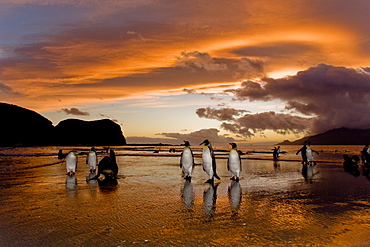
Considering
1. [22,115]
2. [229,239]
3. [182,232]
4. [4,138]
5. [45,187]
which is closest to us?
[229,239]

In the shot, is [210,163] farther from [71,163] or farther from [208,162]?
[71,163]

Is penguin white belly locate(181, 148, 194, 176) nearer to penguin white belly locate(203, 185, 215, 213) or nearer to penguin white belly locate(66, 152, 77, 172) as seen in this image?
penguin white belly locate(203, 185, 215, 213)

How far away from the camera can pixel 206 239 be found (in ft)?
16.5

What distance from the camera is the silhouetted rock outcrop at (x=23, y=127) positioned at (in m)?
162

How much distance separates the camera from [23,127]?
6801 inches

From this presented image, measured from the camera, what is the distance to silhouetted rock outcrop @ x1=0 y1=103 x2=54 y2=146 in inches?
6393

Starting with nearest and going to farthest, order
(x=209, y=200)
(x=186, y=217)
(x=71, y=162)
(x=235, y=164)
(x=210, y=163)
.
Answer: (x=186, y=217), (x=209, y=200), (x=210, y=163), (x=235, y=164), (x=71, y=162)

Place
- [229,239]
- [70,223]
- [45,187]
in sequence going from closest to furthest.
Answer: [229,239]
[70,223]
[45,187]

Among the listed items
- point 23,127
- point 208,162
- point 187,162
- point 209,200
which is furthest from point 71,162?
point 23,127

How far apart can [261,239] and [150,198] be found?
14.6ft

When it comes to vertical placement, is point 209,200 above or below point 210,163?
below

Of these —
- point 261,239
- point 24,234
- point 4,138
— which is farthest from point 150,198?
point 4,138

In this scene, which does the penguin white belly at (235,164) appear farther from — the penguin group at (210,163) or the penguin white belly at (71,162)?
the penguin white belly at (71,162)

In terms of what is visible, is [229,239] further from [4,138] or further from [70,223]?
[4,138]
